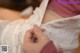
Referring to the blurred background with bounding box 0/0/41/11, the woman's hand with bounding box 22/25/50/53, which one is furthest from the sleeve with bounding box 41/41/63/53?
the blurred background with bounding box 0/0/41/11

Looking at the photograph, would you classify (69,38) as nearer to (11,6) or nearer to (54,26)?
(54,26)

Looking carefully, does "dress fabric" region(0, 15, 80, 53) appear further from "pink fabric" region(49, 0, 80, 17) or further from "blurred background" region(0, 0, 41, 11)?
"blurred background" region(0, 0, 41, 11)

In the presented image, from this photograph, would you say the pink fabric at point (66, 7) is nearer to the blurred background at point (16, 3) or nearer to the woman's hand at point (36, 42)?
the woman's hand at point (36, 42)

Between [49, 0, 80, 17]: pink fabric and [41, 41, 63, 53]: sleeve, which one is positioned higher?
[49, 0, 80, 17]: pink fabric

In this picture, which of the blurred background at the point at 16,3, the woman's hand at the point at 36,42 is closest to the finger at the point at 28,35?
the woman's hand at the point at 36,42

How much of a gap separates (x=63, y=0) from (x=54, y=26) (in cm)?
9

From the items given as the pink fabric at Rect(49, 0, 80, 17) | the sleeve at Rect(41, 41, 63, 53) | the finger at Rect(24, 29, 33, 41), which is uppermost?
the pink fabric at Rect(49, 0, 80, 17)

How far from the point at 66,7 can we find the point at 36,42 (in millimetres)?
144

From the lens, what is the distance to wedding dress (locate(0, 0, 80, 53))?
0.65m

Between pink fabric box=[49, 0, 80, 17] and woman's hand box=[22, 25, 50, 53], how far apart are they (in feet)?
0.29

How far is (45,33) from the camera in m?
0.65

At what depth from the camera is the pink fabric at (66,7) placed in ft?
2.04

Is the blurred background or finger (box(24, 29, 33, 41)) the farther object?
the blurred background

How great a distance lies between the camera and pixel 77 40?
703 millimetres
